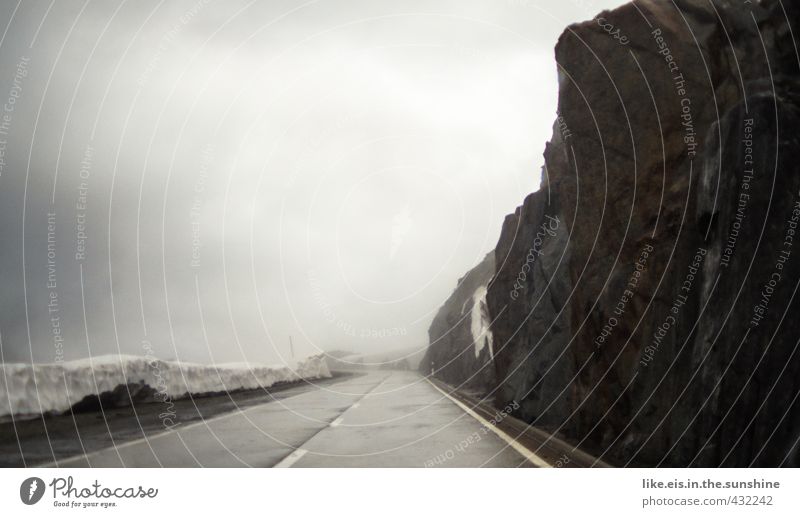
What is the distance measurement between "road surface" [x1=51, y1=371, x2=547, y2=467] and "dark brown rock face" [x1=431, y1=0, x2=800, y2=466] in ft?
6.62

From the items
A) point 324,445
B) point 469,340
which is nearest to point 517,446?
point 324,445

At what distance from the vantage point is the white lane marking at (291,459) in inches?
340

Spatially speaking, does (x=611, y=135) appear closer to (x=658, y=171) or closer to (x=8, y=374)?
(x=658, y=171)

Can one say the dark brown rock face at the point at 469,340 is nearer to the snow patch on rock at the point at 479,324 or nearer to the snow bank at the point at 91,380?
the snow patch on rock at the point at 479,324

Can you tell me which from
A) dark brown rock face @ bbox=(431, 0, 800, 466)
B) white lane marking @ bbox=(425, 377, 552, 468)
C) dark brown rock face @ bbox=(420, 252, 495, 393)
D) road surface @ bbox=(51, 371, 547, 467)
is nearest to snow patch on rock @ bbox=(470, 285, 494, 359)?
dark brown rock face @ bbox=(420, 252, 495, 393)

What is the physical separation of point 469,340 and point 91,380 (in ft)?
130

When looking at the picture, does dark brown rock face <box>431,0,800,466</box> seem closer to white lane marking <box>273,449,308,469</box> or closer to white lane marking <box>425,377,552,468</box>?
white lane marking <box>425,377,552,468</box>

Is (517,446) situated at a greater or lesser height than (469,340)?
greater

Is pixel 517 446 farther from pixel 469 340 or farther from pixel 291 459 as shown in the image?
pixel 469 340

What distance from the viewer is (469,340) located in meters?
53.2

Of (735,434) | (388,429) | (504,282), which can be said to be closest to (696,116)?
(735,434)

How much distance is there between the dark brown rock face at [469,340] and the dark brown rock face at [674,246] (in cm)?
1812

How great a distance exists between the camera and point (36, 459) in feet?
27.4

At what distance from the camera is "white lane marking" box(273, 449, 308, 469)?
863 cm
